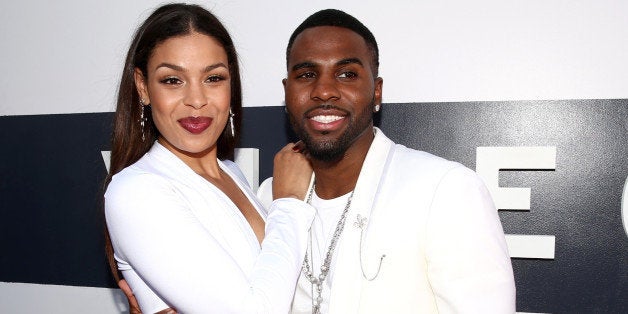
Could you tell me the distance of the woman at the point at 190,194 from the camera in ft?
5.13

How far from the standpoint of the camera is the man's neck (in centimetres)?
191

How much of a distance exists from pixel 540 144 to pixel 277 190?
1.05m

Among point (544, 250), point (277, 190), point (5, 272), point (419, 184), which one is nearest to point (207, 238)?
point (277, 190)

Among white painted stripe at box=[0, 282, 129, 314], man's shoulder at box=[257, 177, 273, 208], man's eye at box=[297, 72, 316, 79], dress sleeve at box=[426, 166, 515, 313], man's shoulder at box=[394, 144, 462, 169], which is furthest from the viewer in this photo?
white painted stripe at box=[0, 282, 129, 314]

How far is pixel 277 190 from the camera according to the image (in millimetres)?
1960

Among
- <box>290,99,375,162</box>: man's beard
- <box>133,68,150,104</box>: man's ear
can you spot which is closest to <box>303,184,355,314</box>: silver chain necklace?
<box>290,99,375,162</box>: man's beard

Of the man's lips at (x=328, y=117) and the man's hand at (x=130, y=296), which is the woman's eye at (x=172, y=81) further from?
the man's hand at (x=130, y=296)

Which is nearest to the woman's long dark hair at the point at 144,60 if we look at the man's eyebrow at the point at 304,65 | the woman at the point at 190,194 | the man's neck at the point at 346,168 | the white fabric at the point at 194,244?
the woman at the point at 190,194

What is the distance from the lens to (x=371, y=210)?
67.7 inches

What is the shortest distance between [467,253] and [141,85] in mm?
1084

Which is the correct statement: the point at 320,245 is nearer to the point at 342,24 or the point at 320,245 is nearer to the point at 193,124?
the point at 193,124

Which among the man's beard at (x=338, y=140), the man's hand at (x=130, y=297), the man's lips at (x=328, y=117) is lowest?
the man's hand at (x=130, y=297)

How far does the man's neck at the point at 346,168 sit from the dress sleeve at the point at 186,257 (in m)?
0.28

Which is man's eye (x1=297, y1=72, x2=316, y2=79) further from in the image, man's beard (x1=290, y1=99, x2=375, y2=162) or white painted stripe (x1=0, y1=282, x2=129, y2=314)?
white painted stripe (x1=0, y1=282, x2=129, y2=314)
